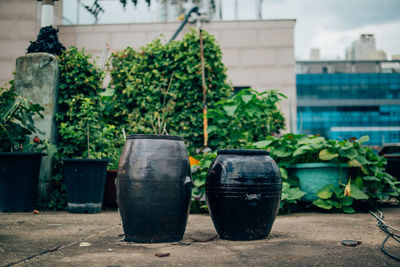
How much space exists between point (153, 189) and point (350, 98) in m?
73.5

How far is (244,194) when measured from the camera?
319cm

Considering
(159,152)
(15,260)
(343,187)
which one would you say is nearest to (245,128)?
(343,187)

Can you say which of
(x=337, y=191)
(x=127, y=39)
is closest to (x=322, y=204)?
Result: (x=337, y=191)

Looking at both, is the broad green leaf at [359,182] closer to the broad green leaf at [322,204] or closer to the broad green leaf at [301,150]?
the broad green leaf at [322,204]

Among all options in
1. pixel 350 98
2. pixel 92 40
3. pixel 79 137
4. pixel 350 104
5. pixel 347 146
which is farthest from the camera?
pixel 350 104

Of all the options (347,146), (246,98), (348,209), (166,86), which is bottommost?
(348,209)

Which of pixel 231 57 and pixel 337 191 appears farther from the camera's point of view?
pixel 231 57

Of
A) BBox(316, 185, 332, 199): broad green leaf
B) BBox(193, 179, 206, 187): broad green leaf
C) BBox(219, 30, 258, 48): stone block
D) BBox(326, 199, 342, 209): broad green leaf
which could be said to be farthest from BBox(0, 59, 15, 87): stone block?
BBox(326, 199, 342, 209): broad green leaf

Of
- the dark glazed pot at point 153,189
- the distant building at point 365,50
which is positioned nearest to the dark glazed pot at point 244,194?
the dark glazed pot at point 153,189

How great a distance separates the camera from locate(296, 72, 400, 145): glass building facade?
224 feet

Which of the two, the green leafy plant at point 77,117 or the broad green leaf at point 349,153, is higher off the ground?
the green leafy plant at point 77,117

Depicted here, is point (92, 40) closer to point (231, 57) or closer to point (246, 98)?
point (231, 57)

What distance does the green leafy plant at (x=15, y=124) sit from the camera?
5086mm

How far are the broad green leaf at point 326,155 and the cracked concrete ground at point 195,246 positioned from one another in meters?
0.98
